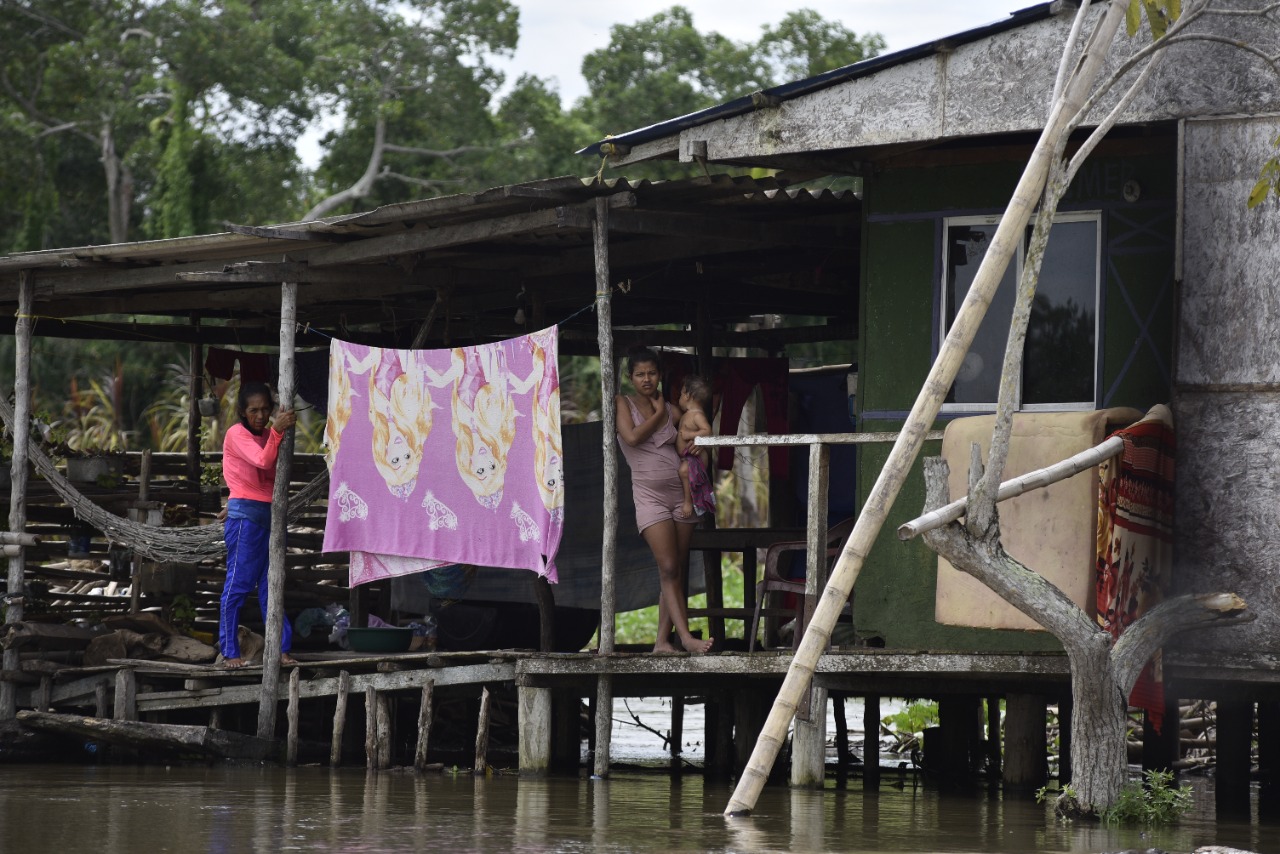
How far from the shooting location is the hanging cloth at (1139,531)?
8.20m

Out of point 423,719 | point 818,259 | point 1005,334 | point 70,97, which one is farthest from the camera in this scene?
point 70,97

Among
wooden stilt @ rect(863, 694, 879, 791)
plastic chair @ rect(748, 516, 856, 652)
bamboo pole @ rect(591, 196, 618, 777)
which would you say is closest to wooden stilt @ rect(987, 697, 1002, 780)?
wooden stilt @ rect(863, 694, 879, 791)

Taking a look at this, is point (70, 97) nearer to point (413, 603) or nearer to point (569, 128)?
point (569, 128)

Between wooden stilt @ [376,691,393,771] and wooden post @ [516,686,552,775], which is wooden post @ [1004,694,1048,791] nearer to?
wooden post @ [516,686,552,775]

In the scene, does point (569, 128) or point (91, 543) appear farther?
point (569, 128)

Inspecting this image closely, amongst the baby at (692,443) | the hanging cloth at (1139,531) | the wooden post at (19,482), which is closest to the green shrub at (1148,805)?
the hanging cloth at (1139,531)

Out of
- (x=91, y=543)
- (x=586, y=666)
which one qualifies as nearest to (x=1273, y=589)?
(x=586, y=666)

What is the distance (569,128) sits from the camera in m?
28.7

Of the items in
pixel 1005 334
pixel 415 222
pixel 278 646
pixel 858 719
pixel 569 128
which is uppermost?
pixel 569 128

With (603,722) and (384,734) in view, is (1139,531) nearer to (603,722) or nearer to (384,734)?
(603,722)

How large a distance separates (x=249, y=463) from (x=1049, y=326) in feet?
16.5

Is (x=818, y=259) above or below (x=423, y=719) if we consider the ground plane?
above

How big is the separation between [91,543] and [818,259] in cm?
615

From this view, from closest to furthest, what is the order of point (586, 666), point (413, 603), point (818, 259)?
point (586, 666)
point (818, 259)
point (413, 603)
